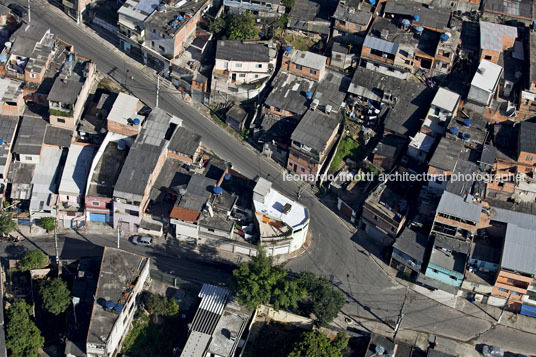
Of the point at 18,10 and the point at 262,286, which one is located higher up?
the point at 18,10

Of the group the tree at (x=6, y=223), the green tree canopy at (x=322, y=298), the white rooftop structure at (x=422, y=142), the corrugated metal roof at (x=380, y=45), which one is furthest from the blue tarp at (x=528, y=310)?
the tree at (x=6, y=223)

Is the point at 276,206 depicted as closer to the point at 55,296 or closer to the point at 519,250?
the point at 55,296

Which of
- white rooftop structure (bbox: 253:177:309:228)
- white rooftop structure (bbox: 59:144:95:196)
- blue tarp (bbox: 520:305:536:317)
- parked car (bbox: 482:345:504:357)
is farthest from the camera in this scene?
white rooftop structure (bbox: 59:144:95:196)

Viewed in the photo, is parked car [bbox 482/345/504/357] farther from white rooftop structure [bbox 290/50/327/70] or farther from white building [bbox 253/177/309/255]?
white rooftop structure [bbox 290/50/327/70]

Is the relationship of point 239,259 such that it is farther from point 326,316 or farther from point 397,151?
point 397,151

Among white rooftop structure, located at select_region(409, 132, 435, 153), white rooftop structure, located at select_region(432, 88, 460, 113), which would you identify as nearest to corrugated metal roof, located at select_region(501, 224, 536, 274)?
white rooftop structure, located at select_region(409, 132, 435, 153)

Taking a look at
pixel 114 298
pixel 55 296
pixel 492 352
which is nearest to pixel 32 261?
pixel 55 296
